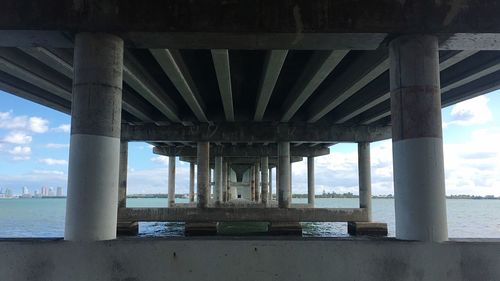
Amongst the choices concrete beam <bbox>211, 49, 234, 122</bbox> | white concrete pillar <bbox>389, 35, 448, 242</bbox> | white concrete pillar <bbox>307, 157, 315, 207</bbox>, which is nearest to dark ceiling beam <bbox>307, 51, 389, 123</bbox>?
concrete beam <bbox>211, 49, 234, 122</bbox>

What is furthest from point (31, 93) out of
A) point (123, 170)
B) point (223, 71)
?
point (123, 170)

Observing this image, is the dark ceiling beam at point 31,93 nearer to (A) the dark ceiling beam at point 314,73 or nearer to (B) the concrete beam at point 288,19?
(B) the concrete beam at point 288,19

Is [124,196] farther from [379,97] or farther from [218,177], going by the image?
[379,97]

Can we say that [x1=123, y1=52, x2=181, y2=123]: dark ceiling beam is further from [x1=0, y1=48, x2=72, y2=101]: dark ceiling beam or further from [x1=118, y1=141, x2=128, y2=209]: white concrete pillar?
[x1=118, y1=141, x2=128, y2=209]: white concrete pillar

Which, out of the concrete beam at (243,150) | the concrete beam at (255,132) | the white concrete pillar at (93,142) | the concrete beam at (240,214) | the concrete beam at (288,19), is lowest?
the concrete beam at (240,214)

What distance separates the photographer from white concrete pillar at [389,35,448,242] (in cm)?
888

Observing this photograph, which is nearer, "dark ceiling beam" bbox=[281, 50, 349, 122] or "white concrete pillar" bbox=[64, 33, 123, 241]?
"white concrete pillar" bbox=[64, 33, 123, 241]

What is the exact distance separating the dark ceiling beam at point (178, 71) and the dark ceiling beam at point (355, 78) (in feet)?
21.8

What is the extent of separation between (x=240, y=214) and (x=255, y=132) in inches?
262

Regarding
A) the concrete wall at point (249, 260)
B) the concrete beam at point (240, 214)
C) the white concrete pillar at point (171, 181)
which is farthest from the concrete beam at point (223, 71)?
the white concrete pillar at point (171, 181)

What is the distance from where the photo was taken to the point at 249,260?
796 cm

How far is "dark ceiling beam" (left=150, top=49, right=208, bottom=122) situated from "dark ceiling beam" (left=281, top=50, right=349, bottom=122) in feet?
16.3

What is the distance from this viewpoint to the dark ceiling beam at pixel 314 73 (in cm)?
1444

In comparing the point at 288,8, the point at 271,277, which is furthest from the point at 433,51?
the point at 271,277
